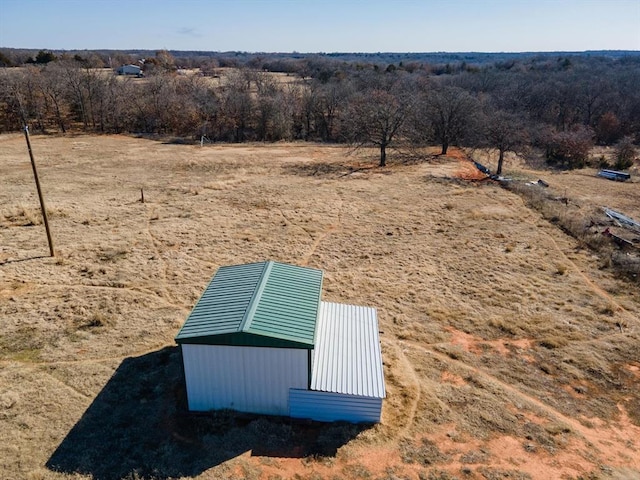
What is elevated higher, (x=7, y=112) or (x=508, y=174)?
(x=7, y=112)

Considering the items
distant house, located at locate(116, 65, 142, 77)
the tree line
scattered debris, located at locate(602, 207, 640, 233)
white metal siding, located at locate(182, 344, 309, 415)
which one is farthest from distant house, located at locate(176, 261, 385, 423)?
distant house, located at locate(116, 65, 142, 77)

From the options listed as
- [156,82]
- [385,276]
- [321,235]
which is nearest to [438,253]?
[385,276]

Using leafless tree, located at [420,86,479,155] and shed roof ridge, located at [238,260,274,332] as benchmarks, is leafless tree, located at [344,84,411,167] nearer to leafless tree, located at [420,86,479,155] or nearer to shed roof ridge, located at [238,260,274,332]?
leafless tree, located at [420,86,479,155]

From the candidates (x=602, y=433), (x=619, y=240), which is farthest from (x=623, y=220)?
(x=602, y=433)

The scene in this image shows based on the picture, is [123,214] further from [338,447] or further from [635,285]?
[635,285]

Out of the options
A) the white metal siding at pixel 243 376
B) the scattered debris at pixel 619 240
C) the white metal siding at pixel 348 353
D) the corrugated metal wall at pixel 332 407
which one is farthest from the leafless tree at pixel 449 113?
the white metal siding at pixel 243 376
